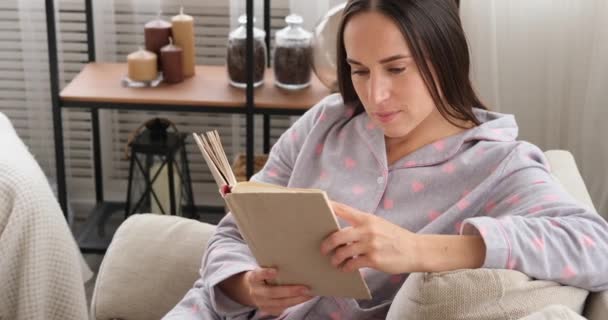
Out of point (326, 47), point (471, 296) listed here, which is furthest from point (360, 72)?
point (326, 47)

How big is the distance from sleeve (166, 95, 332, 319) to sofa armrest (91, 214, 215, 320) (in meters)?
0.11

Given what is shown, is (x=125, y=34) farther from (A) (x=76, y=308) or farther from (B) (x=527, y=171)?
(B) (x=527, y=171)

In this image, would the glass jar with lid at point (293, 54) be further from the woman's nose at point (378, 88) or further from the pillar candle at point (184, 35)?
the woman's nose at point (378, 88)

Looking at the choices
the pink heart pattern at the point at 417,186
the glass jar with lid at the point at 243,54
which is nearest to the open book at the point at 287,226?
the pink heart pattern at the point at 417,186

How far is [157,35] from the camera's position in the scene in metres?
2.52

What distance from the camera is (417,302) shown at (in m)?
1.26

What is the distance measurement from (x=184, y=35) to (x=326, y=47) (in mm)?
422

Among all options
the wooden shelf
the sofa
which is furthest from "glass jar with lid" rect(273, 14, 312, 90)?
the sofa

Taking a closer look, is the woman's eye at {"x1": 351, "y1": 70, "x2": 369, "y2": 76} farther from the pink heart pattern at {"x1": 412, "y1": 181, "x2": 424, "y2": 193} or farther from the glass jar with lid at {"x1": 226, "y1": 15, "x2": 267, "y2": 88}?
the glass jar with lid at {"x1": 226, "y1": 15, "x2": 267, "y2": 88}

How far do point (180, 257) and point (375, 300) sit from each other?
1.36ft

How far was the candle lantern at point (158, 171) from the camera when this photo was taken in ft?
8.51

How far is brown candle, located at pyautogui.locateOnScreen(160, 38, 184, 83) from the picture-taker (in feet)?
8.14

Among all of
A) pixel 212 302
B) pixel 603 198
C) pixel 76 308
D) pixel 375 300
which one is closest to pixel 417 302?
pixel 375 300

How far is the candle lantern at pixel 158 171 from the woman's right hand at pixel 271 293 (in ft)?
3.79
